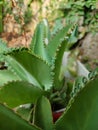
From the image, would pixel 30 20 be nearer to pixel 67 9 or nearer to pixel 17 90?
pixel 67 9

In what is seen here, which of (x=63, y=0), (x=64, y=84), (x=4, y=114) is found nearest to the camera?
(x=4, y=114)

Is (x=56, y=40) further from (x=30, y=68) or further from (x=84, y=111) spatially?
(x=84, y=111)

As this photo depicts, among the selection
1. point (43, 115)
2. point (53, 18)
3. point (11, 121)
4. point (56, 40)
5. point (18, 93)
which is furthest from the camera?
point (53, 18)

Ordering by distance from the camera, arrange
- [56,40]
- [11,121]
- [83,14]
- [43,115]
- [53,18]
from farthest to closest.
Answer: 1. [53,18]
2. [83,14]
3. [56,40]
4. [43,115]
5. [11,121]

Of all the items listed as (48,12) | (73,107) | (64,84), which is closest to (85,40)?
(48,12)

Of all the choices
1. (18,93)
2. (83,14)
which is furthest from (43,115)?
(83,14)

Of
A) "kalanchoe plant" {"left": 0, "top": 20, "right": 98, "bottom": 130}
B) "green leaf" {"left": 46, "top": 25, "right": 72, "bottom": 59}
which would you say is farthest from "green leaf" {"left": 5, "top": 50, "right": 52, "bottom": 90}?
"green leaf" {"left": 46, "top": 25, "right": 72, "bottom": 59}

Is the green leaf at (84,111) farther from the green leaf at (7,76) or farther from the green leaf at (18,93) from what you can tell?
the green leaf at (7,76)
